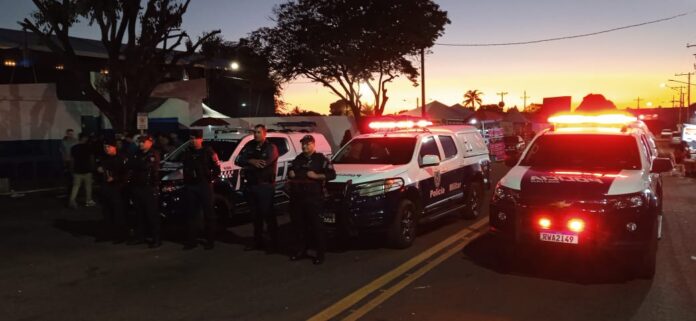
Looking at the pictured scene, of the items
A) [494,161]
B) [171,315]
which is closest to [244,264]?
[171,315]

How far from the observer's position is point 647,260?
602cm

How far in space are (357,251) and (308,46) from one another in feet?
77.1

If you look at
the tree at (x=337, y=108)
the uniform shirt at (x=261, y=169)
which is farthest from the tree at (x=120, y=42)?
the tree at (x=337, y=108)

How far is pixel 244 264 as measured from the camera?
721 centimetres

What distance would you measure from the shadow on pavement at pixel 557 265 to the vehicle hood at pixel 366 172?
4.71ft

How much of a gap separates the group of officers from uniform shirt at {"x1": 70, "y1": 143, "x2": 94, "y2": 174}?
13.0ft

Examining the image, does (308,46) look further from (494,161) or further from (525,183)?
(525,183)

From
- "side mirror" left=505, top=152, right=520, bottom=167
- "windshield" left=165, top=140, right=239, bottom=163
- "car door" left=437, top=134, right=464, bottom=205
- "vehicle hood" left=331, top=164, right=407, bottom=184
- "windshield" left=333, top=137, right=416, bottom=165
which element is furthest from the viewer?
"windshield" left=165, top=140, right=239, bottom=163

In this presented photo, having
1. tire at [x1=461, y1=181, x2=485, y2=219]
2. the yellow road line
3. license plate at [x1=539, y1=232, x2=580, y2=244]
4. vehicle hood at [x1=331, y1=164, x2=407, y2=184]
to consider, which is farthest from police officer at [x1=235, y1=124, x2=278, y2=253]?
tire at [x1=461, y1=181, x2=485, y2=219]

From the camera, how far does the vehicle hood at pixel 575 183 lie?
237 inches

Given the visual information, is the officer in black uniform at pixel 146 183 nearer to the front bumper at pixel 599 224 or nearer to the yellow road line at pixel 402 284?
the yellow road line at pixel 402 284

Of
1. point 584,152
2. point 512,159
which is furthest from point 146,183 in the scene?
point 584,152

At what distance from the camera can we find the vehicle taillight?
5.95 meters

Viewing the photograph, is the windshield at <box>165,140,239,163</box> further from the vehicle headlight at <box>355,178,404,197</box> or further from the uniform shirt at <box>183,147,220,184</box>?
the vehicle headlight at <box>355,178,404,197</box>
